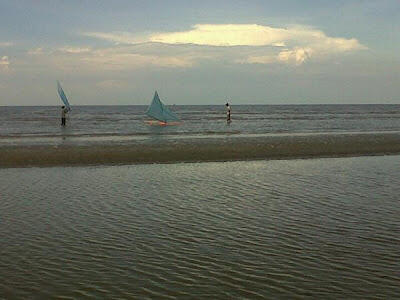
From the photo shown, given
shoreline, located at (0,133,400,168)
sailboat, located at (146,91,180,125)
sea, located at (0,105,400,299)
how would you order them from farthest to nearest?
sailboat, located at (146,91,180,125) < shoreline, located at (0,133,400,168) < sea, located at (0,105,400,299)

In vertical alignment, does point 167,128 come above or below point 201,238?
above

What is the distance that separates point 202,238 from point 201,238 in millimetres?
19

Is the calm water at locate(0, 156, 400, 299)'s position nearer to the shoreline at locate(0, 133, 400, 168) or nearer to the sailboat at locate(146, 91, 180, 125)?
the shoreline at locate(0, 133, 400, 168)

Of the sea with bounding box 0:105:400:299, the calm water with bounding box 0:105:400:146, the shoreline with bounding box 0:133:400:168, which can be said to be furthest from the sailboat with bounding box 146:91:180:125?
the sea with bounding box 0:105:400:299

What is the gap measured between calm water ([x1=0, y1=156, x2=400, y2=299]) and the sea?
2 centimetres

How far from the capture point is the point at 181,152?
74.2 feet

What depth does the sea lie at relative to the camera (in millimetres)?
6000

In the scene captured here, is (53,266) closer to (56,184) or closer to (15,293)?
(15,293)

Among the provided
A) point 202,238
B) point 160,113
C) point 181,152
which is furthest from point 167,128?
point 202,238

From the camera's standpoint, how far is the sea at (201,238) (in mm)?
6000

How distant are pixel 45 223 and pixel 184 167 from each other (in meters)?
9.39

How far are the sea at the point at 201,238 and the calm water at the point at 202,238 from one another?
20 millimetres

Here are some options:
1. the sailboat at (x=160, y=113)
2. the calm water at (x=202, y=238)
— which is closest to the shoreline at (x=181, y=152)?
the calm water at (x=202, y=238)

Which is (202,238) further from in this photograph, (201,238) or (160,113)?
(160,113)
